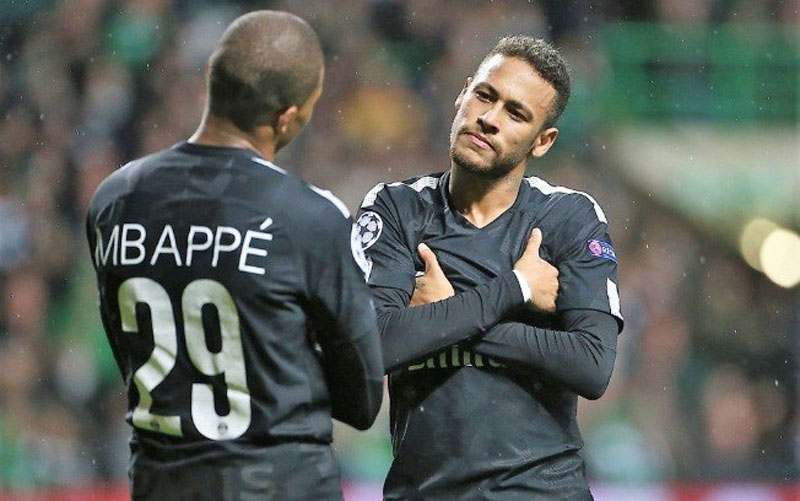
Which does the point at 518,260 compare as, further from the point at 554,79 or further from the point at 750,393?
the point at 750,393

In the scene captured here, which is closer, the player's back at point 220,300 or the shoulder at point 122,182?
the player's back at point 220,300

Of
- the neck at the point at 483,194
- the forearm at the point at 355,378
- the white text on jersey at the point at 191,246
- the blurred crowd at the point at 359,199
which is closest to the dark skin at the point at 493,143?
the neck at the point at 483,194

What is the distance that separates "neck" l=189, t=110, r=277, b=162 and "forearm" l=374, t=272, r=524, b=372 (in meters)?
0.63

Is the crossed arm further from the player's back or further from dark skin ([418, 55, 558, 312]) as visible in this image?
the player's back

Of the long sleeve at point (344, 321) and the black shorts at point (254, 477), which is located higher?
the long sleeve at point (344, 321)

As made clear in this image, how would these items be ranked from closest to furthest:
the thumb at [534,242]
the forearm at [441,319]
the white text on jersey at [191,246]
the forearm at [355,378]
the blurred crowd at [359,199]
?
the white text on jersey at [191,246]
the forearm at [355,378]
the forearm at [441,319]
the thumb at [534,242]
the blurred crowd at [359,199]

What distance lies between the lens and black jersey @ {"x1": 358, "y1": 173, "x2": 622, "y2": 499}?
3338 mm

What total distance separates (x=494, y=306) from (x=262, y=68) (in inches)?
34.7

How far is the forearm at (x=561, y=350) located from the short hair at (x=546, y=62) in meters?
0.58

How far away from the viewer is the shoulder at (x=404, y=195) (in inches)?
140

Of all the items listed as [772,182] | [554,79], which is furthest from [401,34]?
[554,79]

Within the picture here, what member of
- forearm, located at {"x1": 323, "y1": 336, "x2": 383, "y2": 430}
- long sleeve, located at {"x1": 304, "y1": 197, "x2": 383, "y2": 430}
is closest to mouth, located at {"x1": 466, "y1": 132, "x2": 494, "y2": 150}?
long sleeve, located at {"x1": 304, "y1": 197, "x2": 383, "y2": 430}

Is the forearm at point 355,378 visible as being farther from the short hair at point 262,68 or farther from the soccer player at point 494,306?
the short hair at point 262,68

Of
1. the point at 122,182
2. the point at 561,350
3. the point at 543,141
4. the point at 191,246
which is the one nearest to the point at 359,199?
the point at 543,141
